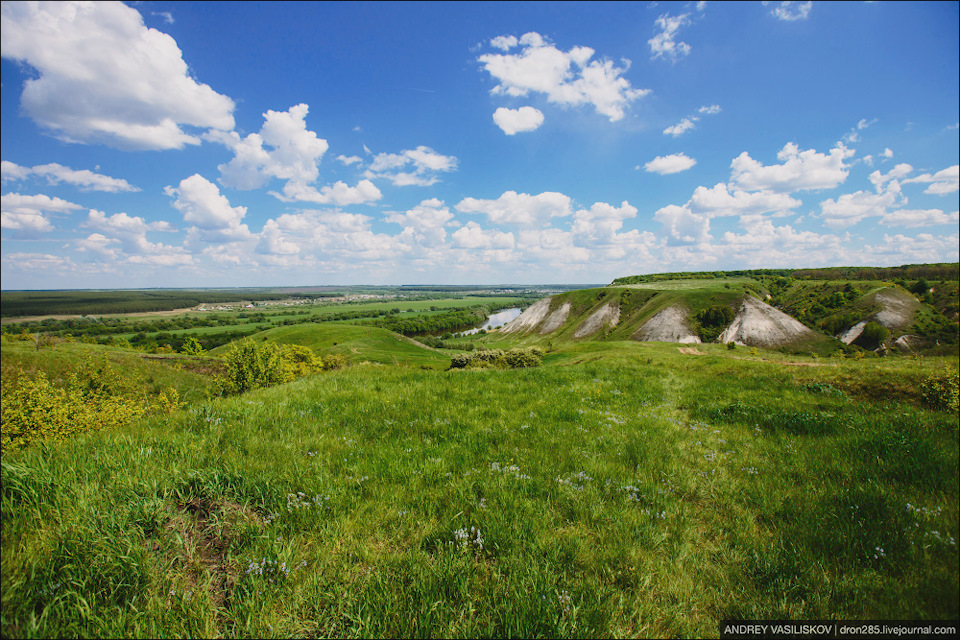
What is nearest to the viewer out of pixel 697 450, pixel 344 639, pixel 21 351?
pixel 344 639

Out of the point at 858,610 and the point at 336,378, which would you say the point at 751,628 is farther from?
the point at 336,378

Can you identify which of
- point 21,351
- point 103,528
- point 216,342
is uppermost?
point 103,528

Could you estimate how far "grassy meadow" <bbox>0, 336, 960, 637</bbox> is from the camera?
2561mm

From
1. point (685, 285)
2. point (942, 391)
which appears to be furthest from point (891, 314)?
point (942, 391)

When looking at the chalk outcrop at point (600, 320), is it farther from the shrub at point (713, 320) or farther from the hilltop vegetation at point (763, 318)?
the shrub at point (713, 320)

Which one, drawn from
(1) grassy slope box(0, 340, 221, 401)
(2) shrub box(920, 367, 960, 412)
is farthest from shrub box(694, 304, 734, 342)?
(1) grassy slope box(0, 340, 221, 401)

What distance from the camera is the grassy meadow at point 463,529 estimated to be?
101 inches

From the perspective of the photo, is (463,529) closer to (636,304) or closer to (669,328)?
(669,328)

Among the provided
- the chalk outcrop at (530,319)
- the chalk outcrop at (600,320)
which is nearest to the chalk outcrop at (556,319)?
the chalk outcrop at (530,319)

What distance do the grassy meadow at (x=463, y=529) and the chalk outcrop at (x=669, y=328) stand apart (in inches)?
4218

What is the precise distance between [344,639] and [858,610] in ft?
Result: 13.0

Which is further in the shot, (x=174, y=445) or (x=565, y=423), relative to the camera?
(x=565, y=423)

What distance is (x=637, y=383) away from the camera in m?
12.2

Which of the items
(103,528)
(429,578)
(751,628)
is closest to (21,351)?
(103,528)
